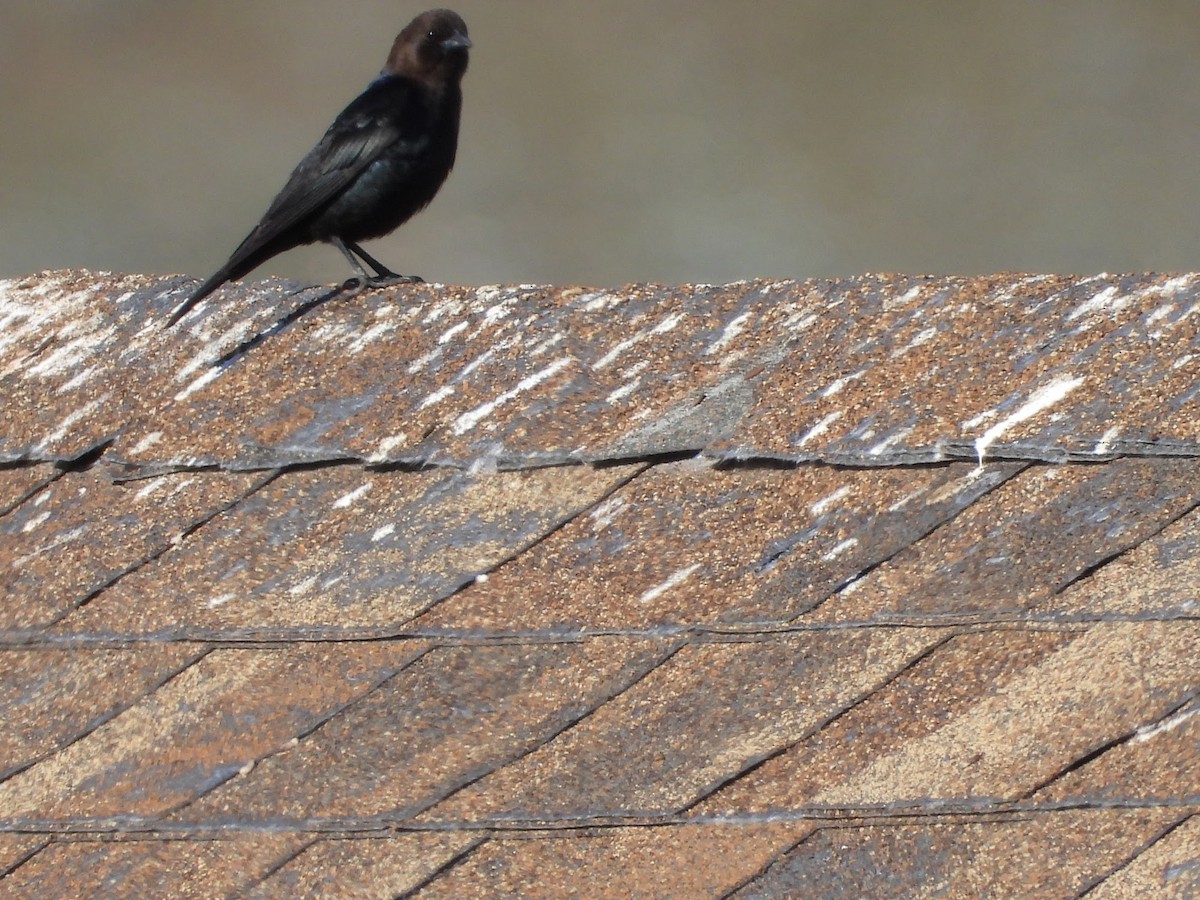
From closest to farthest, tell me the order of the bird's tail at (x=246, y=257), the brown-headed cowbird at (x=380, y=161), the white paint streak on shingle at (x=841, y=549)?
the white paint streak on shingle at (x=841, y=549), the bird's tail at (x=246, y=257), the brown-headed cowbird at (x=380, y=161)

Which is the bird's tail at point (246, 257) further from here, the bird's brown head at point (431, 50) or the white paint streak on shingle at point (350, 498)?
the white paint streak on shingle at point (350, 498)

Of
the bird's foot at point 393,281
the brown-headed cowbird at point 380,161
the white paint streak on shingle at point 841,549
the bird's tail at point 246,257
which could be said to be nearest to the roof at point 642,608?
the white paint streak on shingle at point 841,549

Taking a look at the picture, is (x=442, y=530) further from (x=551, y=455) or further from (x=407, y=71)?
(x=407, y=71)

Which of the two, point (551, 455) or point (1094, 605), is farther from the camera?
point (551, 455)

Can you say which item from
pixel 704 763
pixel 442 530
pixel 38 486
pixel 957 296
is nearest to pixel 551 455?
pixel 442 530

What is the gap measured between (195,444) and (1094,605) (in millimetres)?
1257

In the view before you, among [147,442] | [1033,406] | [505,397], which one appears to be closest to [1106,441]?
[1033,406]

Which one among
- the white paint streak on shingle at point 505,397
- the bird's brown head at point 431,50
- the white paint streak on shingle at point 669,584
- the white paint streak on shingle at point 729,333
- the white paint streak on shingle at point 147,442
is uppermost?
the bird's brown head at point 431,50

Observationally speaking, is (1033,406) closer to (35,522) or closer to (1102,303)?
(1102,303)

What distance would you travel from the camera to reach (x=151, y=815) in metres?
1.93

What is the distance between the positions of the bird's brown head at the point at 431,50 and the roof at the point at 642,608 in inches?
137

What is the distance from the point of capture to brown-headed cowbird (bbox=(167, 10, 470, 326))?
16.2 ft

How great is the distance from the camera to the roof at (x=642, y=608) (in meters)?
1.78

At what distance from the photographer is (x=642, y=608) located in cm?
193
